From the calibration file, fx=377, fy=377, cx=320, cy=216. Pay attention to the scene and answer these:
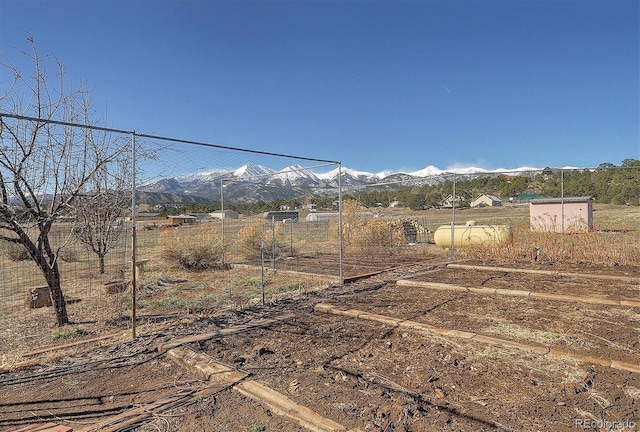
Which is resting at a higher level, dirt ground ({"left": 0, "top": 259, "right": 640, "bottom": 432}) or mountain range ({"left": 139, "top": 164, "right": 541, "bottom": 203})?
mountain range ({"left": 139, "top": 164, "right": 541, "bottom": 203})

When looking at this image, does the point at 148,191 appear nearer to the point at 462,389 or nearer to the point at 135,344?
the point at 135,344

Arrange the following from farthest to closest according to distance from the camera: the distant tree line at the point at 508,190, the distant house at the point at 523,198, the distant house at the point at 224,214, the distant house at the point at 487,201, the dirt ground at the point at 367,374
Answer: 1. the distant house at the point at 523,198
2. the distant house at the point at 487,201
3. the distant house at the point at 224,214
4. the distant tree line at the point at 508,190
5. the dirt ground at the point at 367,374

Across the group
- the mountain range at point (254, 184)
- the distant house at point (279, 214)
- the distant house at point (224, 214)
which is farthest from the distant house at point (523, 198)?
the distant house at point (224, 214)

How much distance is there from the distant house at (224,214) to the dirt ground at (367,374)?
5.89m

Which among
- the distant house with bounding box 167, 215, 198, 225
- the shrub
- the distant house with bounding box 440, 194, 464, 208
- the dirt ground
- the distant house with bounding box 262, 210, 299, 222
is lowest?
the dirt ground

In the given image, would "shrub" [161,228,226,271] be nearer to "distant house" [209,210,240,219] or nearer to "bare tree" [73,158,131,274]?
"distant house" [209,210,240,219]

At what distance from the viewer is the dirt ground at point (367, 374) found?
261cm

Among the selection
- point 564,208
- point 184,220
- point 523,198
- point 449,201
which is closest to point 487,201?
point 523,198

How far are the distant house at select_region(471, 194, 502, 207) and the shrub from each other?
390 inches

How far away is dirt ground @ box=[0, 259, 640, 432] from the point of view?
2.61 metres

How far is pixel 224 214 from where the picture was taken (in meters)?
11.6

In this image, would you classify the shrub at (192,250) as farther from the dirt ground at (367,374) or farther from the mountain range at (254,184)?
the dirt ground at (367,374)

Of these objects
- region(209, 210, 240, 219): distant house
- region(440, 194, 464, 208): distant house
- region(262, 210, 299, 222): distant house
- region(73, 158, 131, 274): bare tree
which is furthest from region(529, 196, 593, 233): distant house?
region(73, 158, 131, 274): bare tree

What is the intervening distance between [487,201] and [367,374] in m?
13.7
